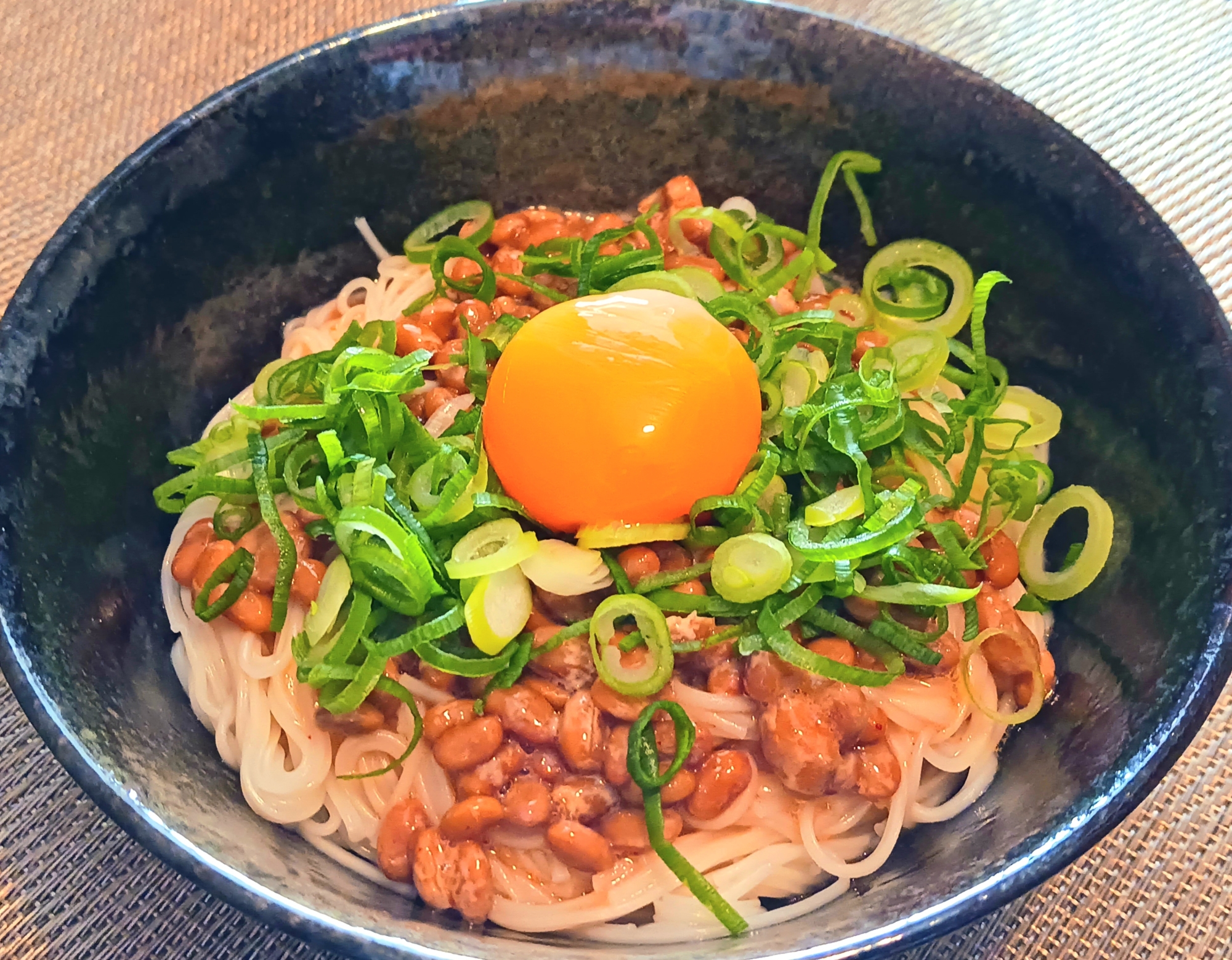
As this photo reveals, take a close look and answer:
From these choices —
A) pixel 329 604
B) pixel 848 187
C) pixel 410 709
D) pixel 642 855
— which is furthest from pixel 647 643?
pixel 848 187

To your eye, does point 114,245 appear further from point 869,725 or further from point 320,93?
point 869,725

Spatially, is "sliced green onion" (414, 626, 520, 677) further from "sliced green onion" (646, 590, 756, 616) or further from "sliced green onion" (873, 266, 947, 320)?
"sliced green onion" (873, 266, 947, 320)

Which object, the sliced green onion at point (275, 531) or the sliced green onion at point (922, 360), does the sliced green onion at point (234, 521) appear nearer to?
the sliced green onion at point (275, 531)

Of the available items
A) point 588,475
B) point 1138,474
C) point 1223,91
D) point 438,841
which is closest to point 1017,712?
point 1138,474

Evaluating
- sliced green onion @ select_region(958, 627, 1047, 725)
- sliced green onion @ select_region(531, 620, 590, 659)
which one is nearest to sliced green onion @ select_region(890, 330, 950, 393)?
sliced green onion @ select_region(958, 627, 1047, 725)

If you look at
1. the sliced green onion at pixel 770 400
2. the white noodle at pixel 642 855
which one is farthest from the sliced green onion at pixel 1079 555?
the sliced green onion at pixel 770 400
